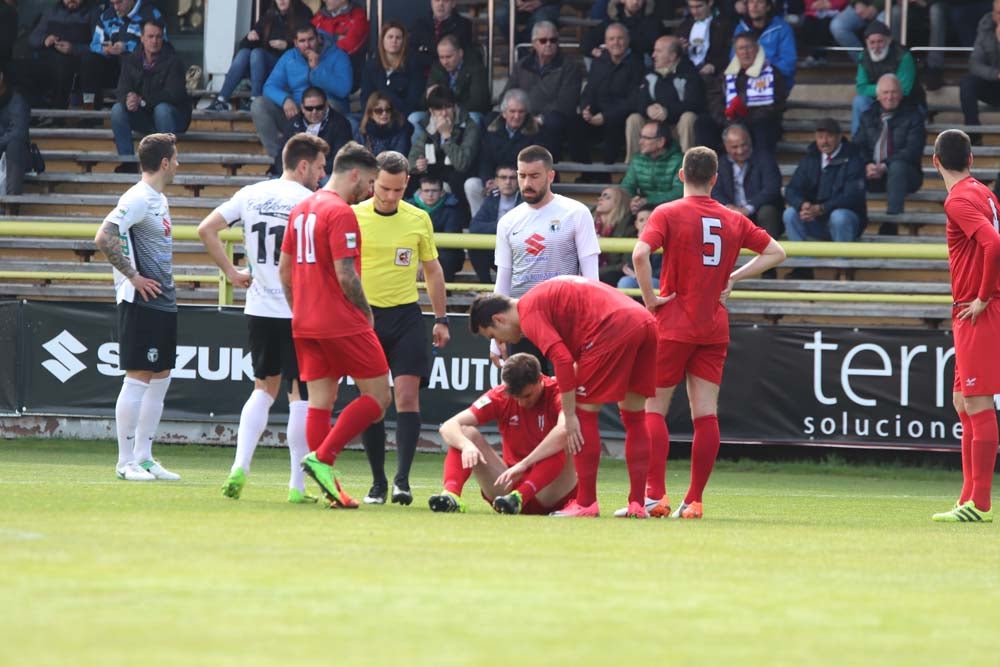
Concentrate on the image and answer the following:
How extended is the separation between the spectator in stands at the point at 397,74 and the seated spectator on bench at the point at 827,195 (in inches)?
189

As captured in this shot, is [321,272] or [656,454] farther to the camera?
[656,454]

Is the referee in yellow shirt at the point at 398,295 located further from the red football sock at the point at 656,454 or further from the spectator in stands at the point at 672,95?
the spectator in stands at the point at 672,95

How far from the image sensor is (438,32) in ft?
64.8

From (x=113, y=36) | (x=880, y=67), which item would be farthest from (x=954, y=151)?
(x=113, y=36)

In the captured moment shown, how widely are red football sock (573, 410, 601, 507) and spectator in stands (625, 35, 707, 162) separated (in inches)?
369

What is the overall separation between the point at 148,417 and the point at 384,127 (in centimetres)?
798

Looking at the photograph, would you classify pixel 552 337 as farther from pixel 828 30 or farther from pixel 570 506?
pixel 828 30

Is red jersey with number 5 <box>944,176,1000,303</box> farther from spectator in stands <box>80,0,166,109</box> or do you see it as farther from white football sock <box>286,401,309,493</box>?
spectator in stands <box>80,0,166,109</box>

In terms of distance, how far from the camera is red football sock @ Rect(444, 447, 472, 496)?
8992mm

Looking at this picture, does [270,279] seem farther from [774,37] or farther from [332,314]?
[774,37]

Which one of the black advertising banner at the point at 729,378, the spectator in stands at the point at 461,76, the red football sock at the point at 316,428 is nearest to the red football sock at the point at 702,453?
the red football sock at the point at 316,428

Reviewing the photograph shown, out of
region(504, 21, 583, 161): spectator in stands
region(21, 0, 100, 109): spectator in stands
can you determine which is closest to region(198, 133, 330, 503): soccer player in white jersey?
region(504, 21, 583, 161): spectator in stands

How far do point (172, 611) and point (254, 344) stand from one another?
4990 millimetres

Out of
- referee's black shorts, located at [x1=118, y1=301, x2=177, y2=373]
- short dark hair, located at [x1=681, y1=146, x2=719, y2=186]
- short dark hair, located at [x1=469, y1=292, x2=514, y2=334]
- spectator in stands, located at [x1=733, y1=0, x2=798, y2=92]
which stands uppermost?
spectator in stands, located at [x1=733, y1=0, x2=798, y2=92]
